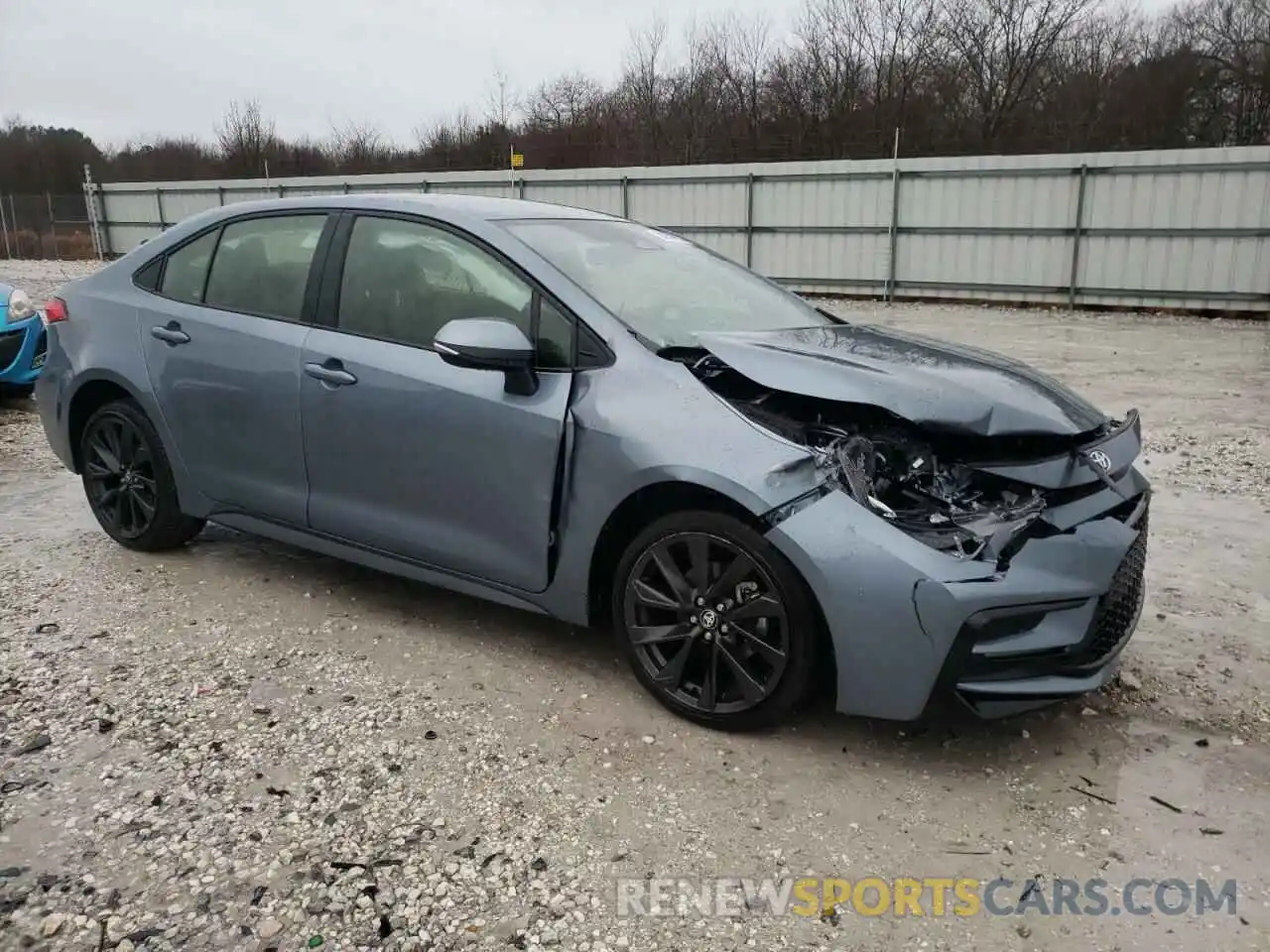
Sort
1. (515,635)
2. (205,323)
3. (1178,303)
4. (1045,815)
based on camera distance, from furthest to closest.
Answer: (1178,303) < (205,323) < (515,635) < (1045,815)

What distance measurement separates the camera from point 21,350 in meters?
7.84

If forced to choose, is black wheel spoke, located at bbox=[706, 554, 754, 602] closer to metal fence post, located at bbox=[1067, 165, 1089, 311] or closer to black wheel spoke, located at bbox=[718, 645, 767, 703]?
black wheel spoke, located at bbox=[718, 645, 767, 703]

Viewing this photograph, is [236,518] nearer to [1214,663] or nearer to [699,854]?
[699,854]

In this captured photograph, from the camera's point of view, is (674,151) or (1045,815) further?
(674,151)

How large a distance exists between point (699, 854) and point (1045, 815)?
0.95 metres

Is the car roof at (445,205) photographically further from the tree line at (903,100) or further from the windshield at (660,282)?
the tree line at (903,100)

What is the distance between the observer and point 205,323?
13.0 ft

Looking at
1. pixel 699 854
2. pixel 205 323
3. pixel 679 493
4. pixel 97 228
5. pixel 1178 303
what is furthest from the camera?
pixel 97 228

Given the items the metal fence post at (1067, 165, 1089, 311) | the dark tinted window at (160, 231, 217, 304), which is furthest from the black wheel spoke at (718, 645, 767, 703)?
the metal fence post at (1067, 165, 1089, 311)

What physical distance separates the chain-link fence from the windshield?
1432 inches

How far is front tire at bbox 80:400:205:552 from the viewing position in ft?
14.0

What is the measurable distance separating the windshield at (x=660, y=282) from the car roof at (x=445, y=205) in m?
0.09


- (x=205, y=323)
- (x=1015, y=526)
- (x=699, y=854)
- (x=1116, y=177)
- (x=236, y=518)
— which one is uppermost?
(x=1116, y=177)

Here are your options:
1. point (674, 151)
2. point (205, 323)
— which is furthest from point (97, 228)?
point (205, 323)
